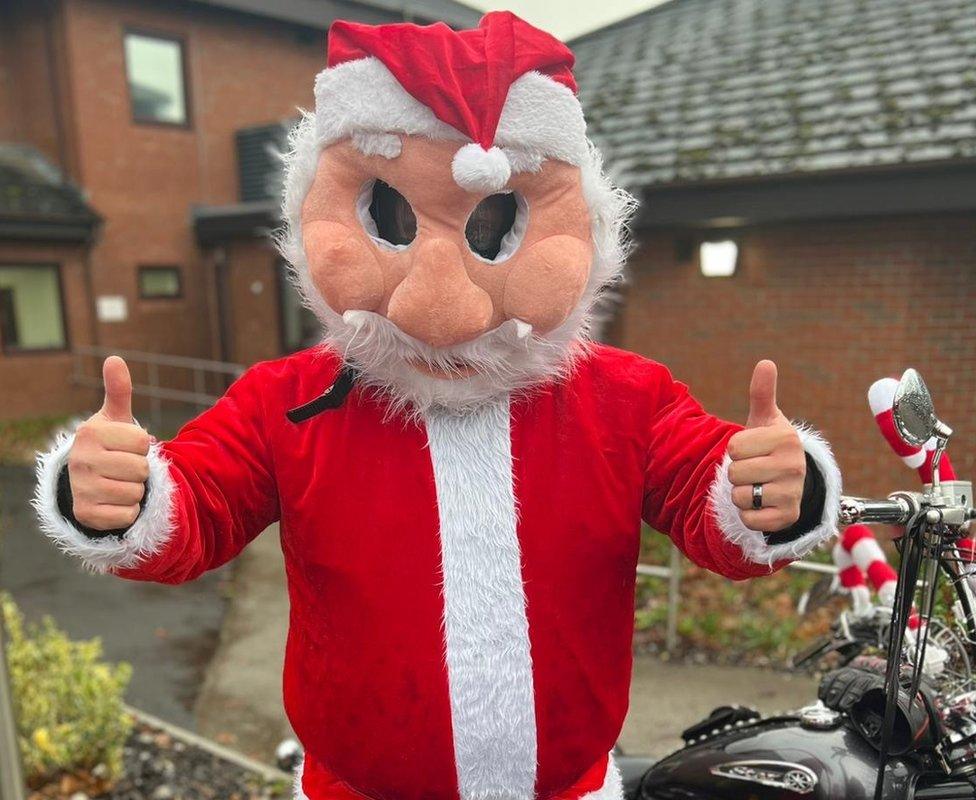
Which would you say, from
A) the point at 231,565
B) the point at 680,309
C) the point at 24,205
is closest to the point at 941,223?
the point at 680,309

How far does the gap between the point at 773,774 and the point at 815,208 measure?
12.1 feet

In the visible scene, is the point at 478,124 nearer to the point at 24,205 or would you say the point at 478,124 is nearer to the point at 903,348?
the point at 903,348

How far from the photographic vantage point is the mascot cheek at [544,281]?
1274 mm

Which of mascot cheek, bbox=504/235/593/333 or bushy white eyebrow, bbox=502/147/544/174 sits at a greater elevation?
bushy white eyebrow, bbox=502/147/544/174

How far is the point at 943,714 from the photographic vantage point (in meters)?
1.46

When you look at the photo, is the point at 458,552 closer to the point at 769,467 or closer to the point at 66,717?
the point at 769,467

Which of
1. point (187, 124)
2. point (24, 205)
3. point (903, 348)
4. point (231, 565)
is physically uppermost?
point (187, 124)

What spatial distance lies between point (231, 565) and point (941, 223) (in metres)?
5.38

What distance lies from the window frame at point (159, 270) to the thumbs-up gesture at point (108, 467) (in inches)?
414

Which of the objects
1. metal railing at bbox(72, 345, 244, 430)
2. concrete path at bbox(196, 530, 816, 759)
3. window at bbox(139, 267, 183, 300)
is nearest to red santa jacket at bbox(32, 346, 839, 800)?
concrete path at bbox(196, 530, 816, 759)

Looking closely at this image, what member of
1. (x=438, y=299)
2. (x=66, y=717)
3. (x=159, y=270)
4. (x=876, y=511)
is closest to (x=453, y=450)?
(x=438, y=299)

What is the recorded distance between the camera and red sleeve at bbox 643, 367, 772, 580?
1231 millimetres

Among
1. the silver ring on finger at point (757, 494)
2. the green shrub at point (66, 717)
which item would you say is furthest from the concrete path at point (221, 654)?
the silver ring on finger at point (757, 494)

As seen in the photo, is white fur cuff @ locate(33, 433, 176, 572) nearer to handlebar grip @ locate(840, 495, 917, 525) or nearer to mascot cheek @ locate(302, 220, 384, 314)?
mascot cheek @ locate(302, 220, 384, 314)
